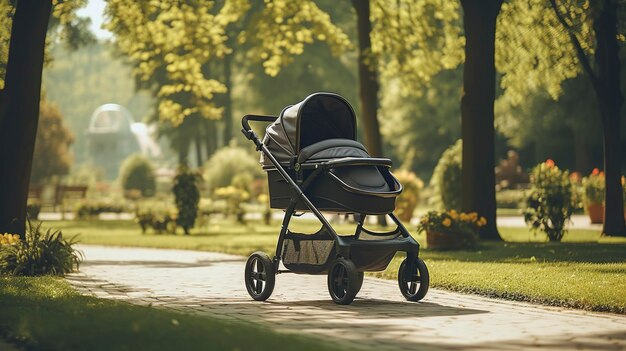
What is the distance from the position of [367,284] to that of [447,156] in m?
14.2

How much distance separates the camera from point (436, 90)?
2201 inches

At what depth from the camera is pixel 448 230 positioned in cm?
1856

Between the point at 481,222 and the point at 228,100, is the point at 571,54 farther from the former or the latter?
the point at 228,100

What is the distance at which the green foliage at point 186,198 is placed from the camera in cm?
2739

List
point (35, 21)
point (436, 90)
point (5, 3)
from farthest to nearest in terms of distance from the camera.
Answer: point (436, 90) → point (5, 3) → point (35, 21)

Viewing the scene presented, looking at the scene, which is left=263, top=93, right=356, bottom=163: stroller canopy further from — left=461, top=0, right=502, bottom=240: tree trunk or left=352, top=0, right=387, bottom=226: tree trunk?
left=352, top=0, right=387, bottom=226: tree trunk

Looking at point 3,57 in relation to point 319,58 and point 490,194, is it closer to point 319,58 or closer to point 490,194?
point 490,194

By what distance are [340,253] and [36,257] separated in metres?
5.25

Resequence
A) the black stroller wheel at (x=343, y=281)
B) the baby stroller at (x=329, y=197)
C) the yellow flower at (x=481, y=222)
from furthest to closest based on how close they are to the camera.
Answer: the yellow flower at (x=481, y=222)
the baby stroller at (x=329, y=197)
the black stroller wheel at (x=343, y=281)

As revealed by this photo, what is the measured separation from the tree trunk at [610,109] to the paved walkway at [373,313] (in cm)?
973

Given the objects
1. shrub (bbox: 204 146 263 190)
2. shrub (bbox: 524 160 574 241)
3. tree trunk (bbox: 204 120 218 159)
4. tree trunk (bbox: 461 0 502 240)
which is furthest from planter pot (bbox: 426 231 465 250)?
tree trunk (bbox: 204 120 218 159)

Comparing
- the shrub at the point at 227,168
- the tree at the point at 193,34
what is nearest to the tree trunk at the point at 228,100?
the shrub at the point at 227,168

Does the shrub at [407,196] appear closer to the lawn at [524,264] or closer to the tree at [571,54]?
the tree at [571,54]

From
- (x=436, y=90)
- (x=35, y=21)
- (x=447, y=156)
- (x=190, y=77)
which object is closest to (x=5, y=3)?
(x=35, y=21)
